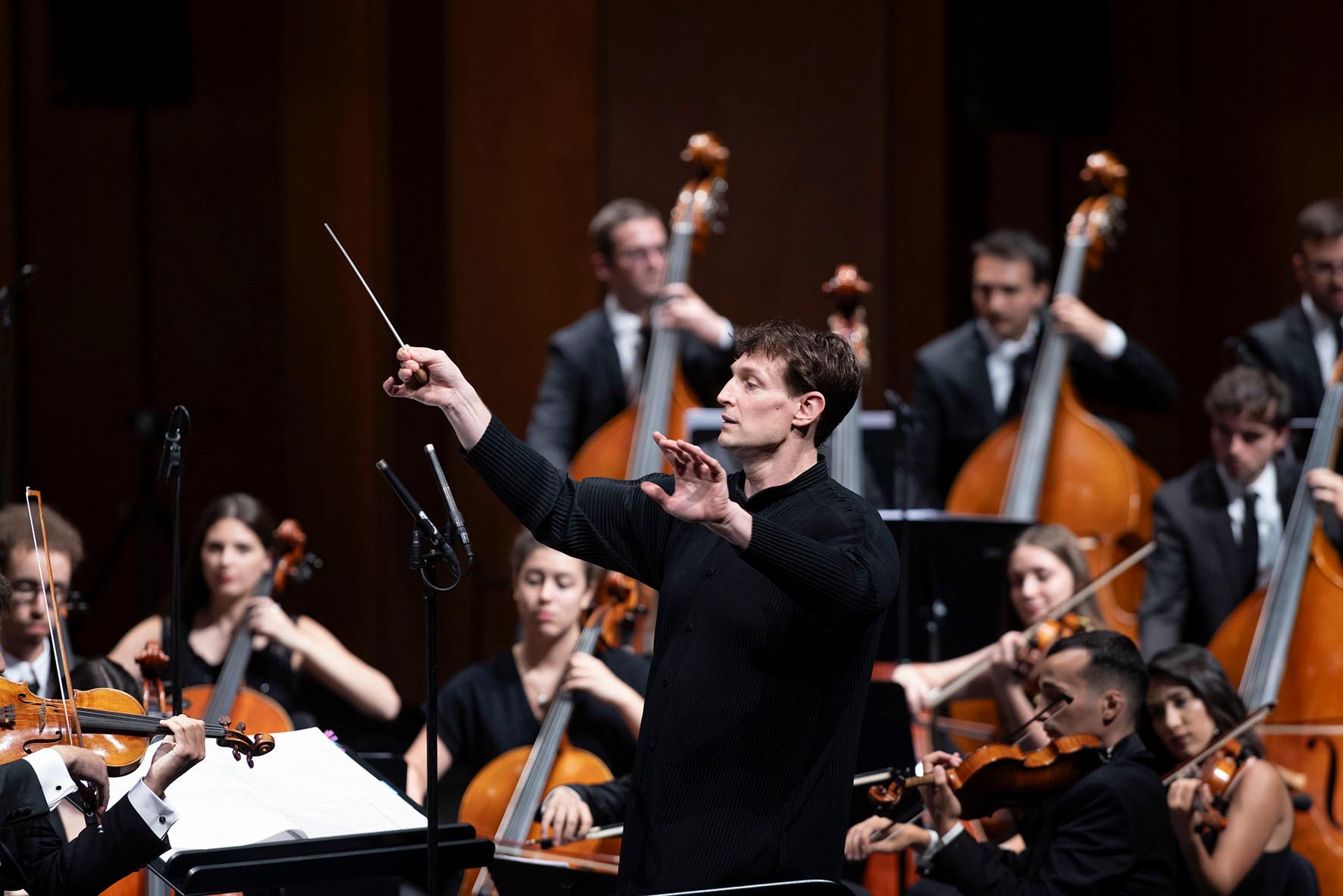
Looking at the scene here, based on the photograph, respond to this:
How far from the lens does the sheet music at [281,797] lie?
2.30 meters

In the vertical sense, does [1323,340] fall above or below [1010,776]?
above

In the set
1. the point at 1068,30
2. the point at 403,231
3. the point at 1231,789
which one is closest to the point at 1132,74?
the point at 1068,30

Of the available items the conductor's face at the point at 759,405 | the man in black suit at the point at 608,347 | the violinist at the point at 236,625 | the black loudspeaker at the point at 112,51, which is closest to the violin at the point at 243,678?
the violinist at the point at 236,625

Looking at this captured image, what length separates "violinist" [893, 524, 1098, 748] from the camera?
12.1 feet

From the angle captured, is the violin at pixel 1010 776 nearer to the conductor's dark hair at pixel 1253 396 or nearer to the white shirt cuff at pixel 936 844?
the white shirt cuff at pixel 936 844

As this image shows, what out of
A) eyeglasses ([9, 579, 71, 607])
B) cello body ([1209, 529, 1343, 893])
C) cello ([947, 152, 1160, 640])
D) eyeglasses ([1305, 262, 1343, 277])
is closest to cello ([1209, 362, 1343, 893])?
cello body ([1209, 529, 1343, 893])

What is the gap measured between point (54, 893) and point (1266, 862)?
2.05m

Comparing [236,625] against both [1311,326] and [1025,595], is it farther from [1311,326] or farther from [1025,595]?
[1311,326]

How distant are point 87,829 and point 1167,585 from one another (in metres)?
2.60

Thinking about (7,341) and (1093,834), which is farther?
(7,341)

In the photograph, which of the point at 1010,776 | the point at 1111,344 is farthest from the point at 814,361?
the point at 1111,344

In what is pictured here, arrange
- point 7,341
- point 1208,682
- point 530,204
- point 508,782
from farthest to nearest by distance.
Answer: point 530,204 < point 7,341 < point 508,782 < point 1208,682

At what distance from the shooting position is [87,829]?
2256mm

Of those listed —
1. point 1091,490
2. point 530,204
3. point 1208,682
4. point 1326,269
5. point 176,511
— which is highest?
point 530,204
